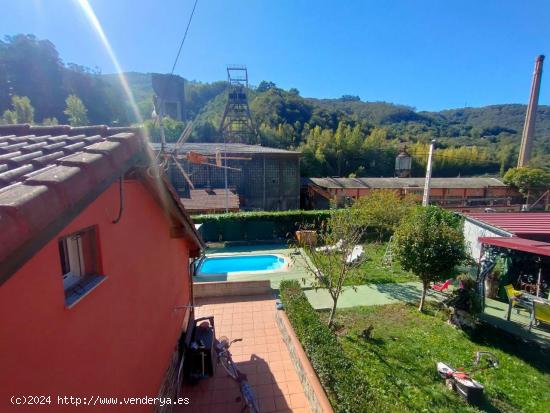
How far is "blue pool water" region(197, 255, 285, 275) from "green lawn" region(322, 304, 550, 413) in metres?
6.38

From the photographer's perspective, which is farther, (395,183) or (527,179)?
(395,183)

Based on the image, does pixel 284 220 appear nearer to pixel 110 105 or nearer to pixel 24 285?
pixel 24 285

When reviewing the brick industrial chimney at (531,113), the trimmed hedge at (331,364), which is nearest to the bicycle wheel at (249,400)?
the trimmed hedge at (331,364)

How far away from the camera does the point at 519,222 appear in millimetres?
11289

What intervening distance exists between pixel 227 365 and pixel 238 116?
133ft

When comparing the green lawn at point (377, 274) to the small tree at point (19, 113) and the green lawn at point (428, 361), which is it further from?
the small tree at point (19, 113)

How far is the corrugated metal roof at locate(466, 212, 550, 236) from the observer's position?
10.3 meters

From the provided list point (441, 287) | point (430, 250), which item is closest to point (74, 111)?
point (430, 250)

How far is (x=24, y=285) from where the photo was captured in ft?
5.18

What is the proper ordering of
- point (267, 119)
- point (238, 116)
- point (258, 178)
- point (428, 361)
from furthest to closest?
point (267, 119) → point (238, 116) → point (258, 178) → point (428, 361)

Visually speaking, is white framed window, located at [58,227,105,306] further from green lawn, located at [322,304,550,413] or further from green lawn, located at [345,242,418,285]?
green lawn, located at [345,242,418,285]

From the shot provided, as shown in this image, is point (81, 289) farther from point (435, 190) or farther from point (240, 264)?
point (435, 190)

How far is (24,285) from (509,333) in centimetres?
1065

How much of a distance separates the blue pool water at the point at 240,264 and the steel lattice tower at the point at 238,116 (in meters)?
27.5
